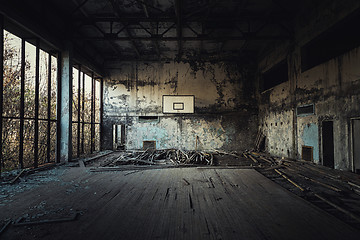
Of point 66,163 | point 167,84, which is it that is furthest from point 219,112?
point 66,163

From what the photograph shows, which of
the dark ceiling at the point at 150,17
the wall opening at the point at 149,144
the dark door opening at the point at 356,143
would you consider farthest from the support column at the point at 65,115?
the dark door opening at the point at 356,143

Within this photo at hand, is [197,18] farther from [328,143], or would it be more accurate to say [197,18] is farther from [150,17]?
[328,143]

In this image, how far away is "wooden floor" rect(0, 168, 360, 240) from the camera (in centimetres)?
221

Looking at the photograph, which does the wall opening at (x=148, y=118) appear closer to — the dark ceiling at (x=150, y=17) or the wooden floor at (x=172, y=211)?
the dark ceiling at (x=150, y=17)

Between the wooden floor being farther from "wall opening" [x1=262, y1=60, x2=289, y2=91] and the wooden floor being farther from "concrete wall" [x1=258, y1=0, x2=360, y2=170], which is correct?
"wall opening" [x1=262, y1=60, x2=289, y2=91]

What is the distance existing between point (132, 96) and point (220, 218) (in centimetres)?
923

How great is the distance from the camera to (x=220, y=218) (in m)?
2.58

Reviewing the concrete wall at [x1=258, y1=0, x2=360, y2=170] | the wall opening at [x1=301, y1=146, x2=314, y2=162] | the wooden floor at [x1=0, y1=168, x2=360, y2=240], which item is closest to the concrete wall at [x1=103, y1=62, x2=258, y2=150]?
the concrete wall at [x1=258, y1=0, x2=360, y2=170]

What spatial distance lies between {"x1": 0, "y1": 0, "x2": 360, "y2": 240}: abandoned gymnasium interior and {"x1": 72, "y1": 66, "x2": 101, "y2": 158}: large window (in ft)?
0.34

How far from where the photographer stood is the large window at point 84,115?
824 cm

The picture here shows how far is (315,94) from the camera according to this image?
6066 millimetres

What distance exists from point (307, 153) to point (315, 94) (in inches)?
84.9

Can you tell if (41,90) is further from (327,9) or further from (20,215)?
(327,9)

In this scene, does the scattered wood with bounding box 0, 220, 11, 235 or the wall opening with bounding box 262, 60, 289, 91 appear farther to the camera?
the wall opening with bounding box 262, 60, 289, 91
